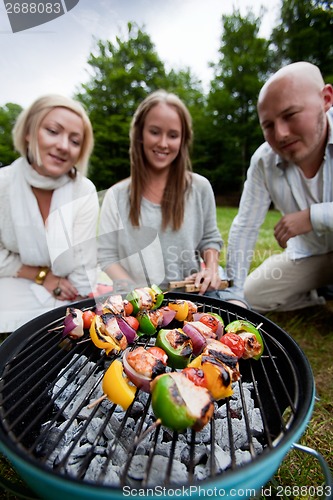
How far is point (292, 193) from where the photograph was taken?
8.82ft

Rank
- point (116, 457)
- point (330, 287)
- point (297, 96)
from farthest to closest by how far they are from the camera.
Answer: point (330, 287) < point (297, 96) < point (116, 457)

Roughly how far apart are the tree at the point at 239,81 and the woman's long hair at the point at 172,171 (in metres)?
9.75

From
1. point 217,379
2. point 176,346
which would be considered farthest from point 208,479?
point 176,346

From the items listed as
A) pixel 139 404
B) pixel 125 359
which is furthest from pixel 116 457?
pixel 125 359

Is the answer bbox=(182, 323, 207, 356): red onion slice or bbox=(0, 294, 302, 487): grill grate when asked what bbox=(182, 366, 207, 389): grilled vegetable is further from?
bbox=(182, 323, 207, 356): red onion slice

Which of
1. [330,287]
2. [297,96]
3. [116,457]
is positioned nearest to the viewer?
[116,457]

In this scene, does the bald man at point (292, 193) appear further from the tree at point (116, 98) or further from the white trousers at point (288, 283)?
the tree at point (116, 98)

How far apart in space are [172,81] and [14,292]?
18.6 metres

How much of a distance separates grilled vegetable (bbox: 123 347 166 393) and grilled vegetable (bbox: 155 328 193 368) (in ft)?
0.37

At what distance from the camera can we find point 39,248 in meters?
2.49

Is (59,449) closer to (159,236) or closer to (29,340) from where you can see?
(29,340)

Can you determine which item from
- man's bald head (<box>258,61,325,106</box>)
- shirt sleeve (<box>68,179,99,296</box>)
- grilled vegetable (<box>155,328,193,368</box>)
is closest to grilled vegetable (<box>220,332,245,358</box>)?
grilled vegetable (<box>155,328,193,368</box>)

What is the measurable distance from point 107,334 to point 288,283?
2336 millimetres

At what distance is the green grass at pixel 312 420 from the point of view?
4.43ft
